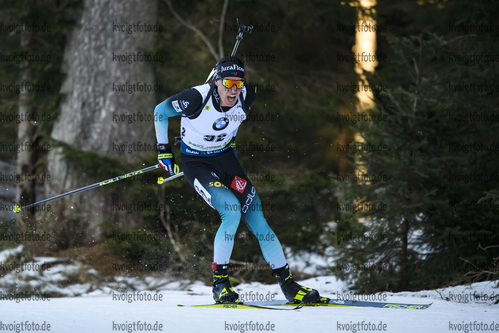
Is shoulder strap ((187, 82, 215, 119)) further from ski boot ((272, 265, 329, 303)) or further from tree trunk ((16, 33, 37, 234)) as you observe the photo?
tree trunk ((16, 33, 37, 234))

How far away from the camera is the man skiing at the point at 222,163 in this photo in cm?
601

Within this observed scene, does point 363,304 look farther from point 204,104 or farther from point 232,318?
point 204,104

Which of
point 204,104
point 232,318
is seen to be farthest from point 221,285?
point 204,104

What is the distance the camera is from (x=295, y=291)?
6.02 metres

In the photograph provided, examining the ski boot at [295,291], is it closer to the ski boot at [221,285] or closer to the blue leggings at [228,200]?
the blue leggings at [228,200]

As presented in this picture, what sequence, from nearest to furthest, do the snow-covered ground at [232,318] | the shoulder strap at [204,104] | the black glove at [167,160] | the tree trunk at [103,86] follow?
the snow-covered ground at [232,318] → the shoulder strap at [204,104] → the black glove at [167,160] → the tree trunk at [103,86]

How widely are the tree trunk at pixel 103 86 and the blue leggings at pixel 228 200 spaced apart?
4.32 meters

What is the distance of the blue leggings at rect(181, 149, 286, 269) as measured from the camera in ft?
19.7

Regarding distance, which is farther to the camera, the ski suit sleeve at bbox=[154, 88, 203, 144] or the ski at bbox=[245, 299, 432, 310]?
the ski suit sleeve at bbox=[154, 88, 203, 144]

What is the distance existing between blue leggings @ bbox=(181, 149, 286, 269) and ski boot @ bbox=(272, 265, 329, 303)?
0.09m

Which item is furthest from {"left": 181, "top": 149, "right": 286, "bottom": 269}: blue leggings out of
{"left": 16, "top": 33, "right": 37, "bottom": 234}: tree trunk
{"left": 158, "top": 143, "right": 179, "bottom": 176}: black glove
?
{"left": 16, "top": 33, "right": 37, "bottom": 234}: tree trunk

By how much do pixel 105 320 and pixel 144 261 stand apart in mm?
4152

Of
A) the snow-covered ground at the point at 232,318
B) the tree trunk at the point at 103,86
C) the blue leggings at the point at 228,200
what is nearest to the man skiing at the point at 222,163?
Answer: the blue leggings at the point at 228,200

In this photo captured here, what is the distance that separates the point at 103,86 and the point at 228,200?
5.80 meters
